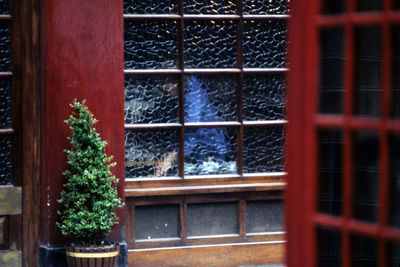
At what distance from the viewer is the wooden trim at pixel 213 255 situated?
295 inches

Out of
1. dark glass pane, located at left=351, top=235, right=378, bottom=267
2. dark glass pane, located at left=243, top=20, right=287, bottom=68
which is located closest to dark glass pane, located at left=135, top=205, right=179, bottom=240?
dark glass pane, located at left=243, top=20, right=287, bottom=68

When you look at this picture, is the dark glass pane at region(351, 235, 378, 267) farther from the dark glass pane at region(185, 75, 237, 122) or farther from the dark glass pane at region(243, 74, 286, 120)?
the dark glass pane at region(243, 74, 286, 120)

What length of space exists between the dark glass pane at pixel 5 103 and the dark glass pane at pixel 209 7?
5.79 feet

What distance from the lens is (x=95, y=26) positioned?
23.0 ft

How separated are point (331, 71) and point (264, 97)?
4.56m

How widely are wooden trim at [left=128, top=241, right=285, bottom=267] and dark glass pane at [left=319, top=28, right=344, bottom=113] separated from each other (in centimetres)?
445

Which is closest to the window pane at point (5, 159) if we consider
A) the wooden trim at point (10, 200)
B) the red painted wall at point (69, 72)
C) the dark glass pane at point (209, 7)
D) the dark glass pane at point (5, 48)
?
the wooden trim at point (10, 200)

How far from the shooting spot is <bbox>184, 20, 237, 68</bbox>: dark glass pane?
7.60 m

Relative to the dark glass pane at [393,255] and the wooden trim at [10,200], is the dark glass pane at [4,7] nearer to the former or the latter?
the wooden trim at [10,200]

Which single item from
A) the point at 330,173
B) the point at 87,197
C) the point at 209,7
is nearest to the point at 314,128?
the point at 330,173

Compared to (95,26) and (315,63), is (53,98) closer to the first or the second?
(95,26)

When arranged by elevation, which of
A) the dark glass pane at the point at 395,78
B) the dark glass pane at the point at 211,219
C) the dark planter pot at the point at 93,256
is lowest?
the dark planter pot at the point at 93,256

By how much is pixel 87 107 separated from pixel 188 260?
176 centimetres

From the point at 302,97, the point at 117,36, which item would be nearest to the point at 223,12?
the point at 117,36
